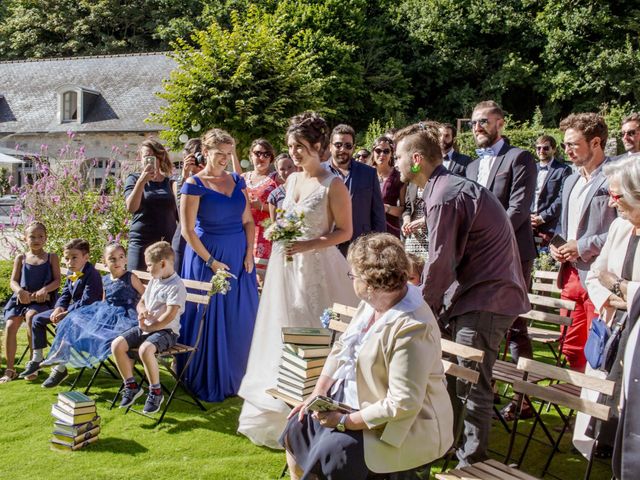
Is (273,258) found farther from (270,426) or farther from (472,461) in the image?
(472,461)

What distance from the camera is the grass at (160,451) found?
4332mm

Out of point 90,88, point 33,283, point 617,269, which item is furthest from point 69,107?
point 617,269

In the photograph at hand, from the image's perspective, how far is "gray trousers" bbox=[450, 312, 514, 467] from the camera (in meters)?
3.83

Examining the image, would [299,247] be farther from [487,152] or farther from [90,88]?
[90,88]

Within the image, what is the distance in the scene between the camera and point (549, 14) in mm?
34500

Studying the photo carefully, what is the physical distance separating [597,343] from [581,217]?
1.42 m

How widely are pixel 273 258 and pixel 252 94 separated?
11.7 m

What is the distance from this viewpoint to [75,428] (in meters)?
4.70

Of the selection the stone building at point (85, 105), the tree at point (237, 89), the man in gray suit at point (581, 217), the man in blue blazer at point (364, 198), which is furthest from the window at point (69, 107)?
→ the man in gray suit at point (581, 217)

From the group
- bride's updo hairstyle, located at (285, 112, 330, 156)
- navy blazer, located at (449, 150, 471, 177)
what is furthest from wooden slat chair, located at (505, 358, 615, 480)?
navy blazer, located at (449, 150, 471, 177)

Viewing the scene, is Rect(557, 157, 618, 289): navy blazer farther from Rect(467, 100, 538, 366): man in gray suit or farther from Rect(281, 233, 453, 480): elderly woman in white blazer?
Rect(281, 233, 453, 480): elderly woman in white blazer

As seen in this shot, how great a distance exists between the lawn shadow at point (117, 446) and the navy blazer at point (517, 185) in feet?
11.0

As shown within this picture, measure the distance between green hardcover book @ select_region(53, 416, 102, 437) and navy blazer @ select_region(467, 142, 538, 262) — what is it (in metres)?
3.57

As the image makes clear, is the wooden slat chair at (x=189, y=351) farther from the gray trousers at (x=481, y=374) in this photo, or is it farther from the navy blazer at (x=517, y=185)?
the navy blazer at (x=517, y=185)
